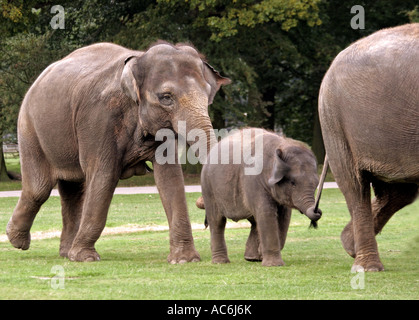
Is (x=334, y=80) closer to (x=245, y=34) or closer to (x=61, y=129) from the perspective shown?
(x=61, y=129)

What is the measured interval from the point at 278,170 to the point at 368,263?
4.89 feet

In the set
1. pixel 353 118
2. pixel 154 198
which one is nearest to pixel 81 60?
pixel 353 118

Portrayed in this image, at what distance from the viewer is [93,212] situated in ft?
41.6

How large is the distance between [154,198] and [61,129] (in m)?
15.3

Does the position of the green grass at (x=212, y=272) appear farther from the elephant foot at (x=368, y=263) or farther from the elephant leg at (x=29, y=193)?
the elephant leg at (x=29, y=193)

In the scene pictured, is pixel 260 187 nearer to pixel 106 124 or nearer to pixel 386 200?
pixel 386 200

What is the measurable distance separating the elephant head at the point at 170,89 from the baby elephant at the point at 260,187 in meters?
0.49

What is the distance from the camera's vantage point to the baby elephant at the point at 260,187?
11.4 metres

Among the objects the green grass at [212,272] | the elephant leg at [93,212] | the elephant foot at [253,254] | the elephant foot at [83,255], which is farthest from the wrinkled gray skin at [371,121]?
the elephant foot at [83,255]

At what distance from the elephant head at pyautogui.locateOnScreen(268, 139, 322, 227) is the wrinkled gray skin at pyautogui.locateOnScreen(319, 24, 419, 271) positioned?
44 cm

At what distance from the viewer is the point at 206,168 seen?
12570 millimetres

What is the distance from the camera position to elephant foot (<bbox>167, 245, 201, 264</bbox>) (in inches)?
486

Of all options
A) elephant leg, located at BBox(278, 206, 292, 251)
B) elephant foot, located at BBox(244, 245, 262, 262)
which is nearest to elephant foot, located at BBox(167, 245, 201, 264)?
elephant foot, located at BBox(244, 245, 262, 262)

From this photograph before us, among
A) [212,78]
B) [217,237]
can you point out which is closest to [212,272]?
[217,237]
